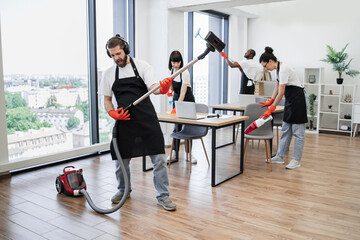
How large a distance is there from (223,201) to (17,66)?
286cm

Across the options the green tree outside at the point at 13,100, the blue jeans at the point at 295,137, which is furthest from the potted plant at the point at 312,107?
the green tree outside at the point at 13,100

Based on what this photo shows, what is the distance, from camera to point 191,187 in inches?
145

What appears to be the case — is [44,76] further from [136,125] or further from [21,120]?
[136,125]

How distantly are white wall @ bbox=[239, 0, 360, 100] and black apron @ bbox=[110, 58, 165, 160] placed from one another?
5.26 meters

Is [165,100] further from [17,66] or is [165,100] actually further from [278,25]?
[278,25]

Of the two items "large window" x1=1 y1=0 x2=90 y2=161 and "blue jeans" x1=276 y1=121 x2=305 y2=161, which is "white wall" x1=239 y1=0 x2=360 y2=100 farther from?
"large window" x1=1 y1=0 x2=90 y2=161

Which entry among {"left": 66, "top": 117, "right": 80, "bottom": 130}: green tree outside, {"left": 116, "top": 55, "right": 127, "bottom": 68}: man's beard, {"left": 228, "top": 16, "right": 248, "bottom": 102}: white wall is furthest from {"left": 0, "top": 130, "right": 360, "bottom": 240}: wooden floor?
{"left": 228, "top": 16, "right": 248, "bottom": 102}: white wall

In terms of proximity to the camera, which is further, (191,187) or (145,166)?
(145,166)

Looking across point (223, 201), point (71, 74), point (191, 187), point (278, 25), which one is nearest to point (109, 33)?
point (71, 74)

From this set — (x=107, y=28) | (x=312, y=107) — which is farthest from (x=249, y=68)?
(x=107, y=28)

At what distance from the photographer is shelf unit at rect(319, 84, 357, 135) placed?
6930mm

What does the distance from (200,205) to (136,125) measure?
94cm

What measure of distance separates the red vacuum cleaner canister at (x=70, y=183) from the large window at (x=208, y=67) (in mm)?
4277

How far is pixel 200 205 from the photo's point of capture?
10.4 ft
